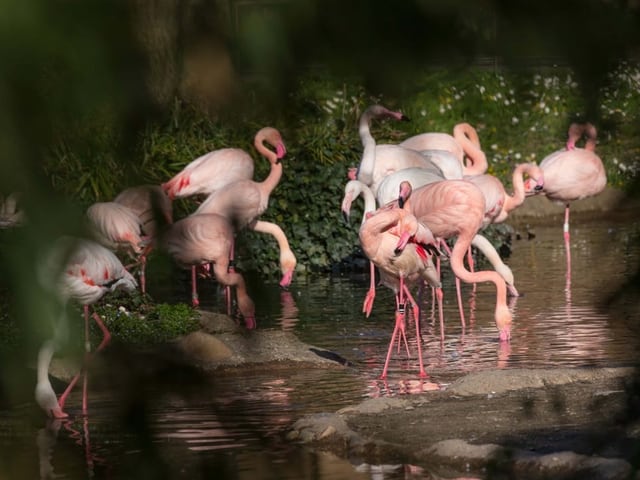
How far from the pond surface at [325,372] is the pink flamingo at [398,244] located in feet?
1.60

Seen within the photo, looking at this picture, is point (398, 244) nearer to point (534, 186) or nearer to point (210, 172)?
point (210, 172)

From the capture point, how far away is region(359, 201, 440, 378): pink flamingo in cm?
802

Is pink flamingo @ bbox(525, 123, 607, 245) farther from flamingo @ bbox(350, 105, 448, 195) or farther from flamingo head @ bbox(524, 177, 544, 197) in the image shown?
flamingo @ bbox(350, 105, 448, 195)

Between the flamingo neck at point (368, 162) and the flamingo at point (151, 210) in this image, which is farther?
the flamingo neck at point (368, 162)

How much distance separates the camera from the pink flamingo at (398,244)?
8023mm

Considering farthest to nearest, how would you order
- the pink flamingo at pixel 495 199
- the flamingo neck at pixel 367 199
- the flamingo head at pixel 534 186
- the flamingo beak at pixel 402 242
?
the flamingo head at pixel 534 186 → the pink flamingo at pixel 495 199 → the flamingo neck at pixel 367 199 → the flamingo beak at pixel 402 242

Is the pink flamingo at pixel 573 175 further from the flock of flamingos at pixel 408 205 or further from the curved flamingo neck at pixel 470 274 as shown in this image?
the curved flamingo neck at pixel 470 274

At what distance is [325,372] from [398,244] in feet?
3.15

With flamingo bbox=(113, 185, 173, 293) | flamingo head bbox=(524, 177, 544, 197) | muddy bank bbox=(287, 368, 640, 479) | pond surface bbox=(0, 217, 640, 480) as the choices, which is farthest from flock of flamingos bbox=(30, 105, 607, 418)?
muddy bank bbox=(287, 368, 640, 479)

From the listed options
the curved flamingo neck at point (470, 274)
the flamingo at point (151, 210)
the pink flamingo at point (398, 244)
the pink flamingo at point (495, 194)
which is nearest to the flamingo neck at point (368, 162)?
the pink flamingo at point (495, 194)

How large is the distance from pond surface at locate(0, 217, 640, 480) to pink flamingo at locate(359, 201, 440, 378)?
49 cm

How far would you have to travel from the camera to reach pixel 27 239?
1.07 m

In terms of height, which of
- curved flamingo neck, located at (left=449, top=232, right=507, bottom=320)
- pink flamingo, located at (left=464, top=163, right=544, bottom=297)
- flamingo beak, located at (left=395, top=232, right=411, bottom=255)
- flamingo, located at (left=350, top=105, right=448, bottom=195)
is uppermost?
flamingo, located at (left=350, top=105, right=448, bottom=195)

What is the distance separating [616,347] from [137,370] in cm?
691
